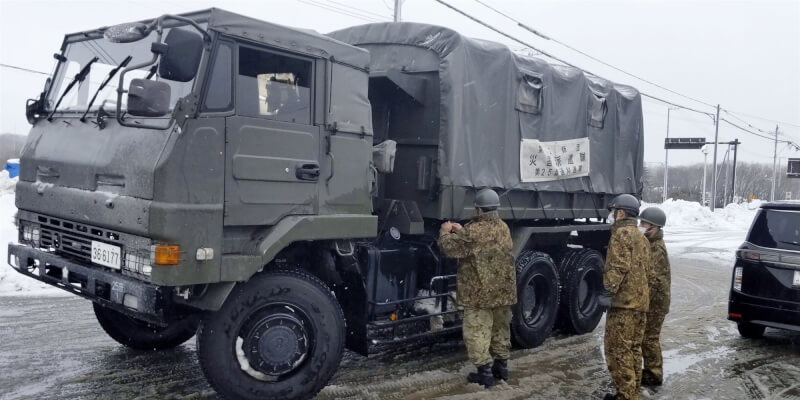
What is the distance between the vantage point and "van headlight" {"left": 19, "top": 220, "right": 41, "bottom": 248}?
5047mm

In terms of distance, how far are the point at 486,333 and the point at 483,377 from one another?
389 mm

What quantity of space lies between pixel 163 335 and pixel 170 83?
2.79m

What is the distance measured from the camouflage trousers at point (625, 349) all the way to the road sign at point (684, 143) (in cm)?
4689

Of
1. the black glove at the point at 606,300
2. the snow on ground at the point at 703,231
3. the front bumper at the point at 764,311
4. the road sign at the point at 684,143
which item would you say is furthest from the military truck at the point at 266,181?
the road sign at the point at 684,143

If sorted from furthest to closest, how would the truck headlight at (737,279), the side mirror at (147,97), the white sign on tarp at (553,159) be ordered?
1. the truck headlight at (737,279)
2. the white sign on tarp at (553,159)
3. the side mirror at (147,97)

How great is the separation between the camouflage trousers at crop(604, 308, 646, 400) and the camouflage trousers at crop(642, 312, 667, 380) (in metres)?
0.59

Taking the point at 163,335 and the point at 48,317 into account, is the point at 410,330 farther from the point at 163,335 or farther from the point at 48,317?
the point at 48,317

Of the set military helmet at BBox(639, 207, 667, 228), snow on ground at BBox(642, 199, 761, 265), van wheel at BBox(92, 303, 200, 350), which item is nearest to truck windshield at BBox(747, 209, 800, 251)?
military helmet at BBox(639, 207, 667, 228)

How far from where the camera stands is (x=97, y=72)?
16.4 feet

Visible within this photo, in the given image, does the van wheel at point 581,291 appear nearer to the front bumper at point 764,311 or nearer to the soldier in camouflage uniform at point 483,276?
the front bumper at point 764,311

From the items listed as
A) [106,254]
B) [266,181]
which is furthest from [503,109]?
[106,254]

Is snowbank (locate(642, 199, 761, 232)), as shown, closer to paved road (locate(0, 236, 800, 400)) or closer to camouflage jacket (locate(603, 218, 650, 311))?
paved road (locate(0, 236, 800, 400))

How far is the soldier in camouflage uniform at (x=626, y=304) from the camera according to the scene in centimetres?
528

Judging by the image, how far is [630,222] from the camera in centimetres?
552
